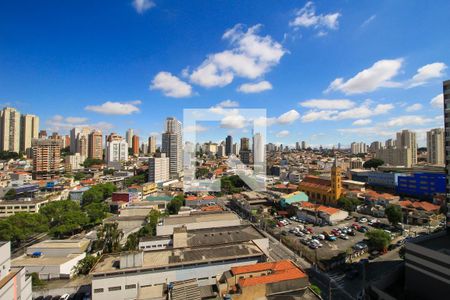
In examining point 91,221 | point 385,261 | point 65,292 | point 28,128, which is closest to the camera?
point 65,292

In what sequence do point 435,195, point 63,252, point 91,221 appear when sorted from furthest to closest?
1. point 435,195
2. point 91,221
3. point 63,252

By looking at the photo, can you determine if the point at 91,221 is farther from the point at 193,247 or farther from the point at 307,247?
the point at 307,247

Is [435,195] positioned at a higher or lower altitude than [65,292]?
higher

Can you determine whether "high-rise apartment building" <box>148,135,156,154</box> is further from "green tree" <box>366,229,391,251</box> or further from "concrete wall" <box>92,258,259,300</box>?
"green tree" <box>366,229,391,251</box>

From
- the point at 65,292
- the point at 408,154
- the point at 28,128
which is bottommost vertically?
the point at 65,292

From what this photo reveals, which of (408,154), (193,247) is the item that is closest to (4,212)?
(193,247)

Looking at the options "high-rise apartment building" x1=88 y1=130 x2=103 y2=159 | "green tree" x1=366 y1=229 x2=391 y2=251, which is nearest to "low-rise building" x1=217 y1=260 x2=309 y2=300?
"green tree" x1=366 y1=229 x2=391 y2=251
